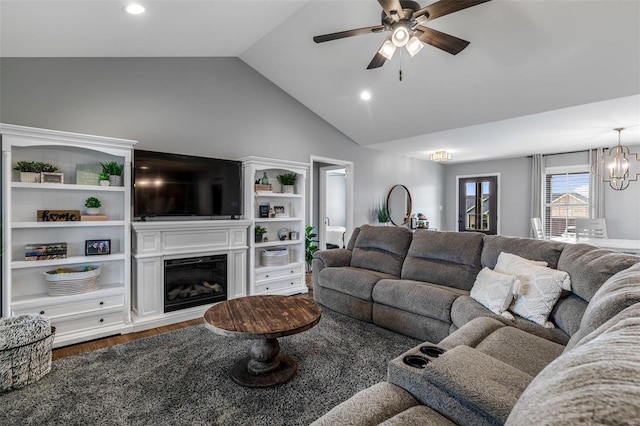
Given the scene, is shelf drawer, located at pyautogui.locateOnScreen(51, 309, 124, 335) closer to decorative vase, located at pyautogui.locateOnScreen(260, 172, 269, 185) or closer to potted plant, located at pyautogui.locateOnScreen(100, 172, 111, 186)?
potted plant, located at pyautogui.locateOnScreen(100, 172, 111, 186)

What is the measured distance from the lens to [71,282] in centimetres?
290

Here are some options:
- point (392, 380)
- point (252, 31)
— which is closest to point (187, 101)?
point (252, 31)

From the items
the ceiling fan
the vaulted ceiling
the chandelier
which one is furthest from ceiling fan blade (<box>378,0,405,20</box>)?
the chandelier

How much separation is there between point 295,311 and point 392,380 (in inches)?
44.7

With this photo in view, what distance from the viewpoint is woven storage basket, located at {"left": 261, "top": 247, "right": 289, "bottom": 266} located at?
4395 millimetres

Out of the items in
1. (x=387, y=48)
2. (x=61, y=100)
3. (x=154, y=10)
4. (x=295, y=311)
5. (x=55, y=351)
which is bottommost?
(x=55, y=351)

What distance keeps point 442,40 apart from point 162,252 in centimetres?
334

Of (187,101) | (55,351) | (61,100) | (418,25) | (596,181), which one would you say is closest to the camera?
(418,25)

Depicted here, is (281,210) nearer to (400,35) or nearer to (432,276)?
(432,276)

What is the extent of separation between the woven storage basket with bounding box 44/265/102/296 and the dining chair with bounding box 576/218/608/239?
252 inches

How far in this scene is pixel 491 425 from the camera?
1067 millimetres

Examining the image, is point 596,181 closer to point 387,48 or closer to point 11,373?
point 387,48

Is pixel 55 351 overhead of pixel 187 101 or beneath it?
beneath

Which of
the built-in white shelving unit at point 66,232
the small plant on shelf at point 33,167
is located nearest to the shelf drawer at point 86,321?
the built-in white shelving unit at point 66,232
